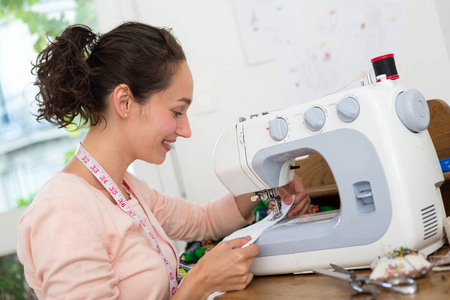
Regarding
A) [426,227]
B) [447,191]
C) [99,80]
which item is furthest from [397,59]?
[99,80]

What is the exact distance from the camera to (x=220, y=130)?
6.73 ft

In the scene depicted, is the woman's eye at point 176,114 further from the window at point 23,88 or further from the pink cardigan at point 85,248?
the window at point 23,88

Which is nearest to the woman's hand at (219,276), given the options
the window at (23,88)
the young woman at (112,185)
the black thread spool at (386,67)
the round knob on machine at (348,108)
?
the young woman at (112,185)

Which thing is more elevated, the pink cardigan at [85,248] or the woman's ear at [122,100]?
the woman's ear at [122,100]

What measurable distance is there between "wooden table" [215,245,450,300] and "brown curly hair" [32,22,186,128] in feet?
1.75

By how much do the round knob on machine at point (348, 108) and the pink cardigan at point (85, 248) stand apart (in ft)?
1.88

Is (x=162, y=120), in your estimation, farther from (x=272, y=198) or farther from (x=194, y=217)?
(x=194, y=217)

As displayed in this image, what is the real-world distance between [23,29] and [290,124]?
5.60 feet

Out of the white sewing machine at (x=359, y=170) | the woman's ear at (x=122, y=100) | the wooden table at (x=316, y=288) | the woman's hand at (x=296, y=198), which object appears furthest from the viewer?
the woman's hand at (x=296, y=198)

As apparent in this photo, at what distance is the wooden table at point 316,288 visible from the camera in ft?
2.65

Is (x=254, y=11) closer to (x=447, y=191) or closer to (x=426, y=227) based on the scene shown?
(x=447, y=191)

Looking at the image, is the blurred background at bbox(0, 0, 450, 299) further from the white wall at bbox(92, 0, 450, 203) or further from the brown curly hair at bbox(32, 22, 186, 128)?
the brown curly hair at bbox(32, 22, 186, 128)

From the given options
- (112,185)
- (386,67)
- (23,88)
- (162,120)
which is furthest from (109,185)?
(23,88)

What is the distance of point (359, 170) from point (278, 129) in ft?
0.68
